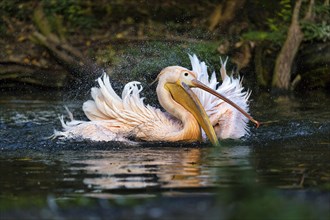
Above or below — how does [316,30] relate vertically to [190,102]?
above

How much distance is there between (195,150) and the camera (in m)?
7.85

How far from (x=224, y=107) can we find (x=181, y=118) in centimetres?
59

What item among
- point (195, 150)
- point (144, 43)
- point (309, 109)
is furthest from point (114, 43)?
point (195, 150)

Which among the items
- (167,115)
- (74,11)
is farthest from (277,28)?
(167,115)

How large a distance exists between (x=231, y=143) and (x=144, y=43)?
18.1ft

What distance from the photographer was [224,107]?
8.88 meters

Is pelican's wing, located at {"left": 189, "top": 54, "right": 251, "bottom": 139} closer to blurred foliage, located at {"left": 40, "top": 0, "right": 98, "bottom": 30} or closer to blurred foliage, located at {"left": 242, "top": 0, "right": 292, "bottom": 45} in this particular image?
blurred foliage, located at {"left": 242, "top": 0, "right": 292, "bottom": 45}

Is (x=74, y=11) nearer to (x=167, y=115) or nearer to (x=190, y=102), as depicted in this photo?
(x=167, y=115)

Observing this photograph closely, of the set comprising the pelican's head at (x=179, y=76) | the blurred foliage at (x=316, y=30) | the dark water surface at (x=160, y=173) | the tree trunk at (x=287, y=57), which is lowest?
the dark water surface at (x=160, y=173)

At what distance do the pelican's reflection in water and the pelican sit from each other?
0.46 meters

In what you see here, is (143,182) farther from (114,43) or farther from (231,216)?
(114,43)

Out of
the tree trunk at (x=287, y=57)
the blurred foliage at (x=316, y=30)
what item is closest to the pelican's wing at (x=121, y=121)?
the tree trunk at (x=287, y=57)

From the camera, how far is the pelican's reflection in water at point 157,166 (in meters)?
5.79

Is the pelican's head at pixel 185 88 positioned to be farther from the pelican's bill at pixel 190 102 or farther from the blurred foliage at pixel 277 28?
→ the blurred foliage at pixel 277 28
